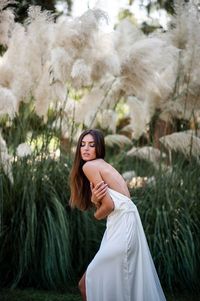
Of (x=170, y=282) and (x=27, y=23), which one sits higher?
(x=27, y=23)

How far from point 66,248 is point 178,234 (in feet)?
3.60

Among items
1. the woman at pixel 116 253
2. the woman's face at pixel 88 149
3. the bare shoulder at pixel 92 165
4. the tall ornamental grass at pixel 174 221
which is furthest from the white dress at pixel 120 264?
→ the tall ornamental grass at pixel 174 221

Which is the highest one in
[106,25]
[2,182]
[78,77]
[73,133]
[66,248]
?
[106,25]

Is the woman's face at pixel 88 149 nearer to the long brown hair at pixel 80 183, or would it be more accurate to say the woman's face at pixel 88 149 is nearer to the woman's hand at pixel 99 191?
the long brown hair at pixel 80 183

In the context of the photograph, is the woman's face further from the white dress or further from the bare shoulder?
the white dress

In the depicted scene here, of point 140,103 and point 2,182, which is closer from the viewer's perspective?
point 2,182

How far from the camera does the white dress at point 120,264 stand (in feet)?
12.3

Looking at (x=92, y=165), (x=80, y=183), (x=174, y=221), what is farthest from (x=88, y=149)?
(x=174, y=221)

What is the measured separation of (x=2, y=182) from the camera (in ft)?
18.6

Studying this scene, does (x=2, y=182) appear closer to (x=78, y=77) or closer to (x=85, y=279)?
(x=78, y=77)

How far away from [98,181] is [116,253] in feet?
1.53

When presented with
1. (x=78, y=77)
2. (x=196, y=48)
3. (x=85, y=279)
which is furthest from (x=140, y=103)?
(x=85, y=279)

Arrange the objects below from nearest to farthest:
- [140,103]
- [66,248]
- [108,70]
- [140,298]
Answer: [140,298] → [66,248] → [108,70] → [140,103]

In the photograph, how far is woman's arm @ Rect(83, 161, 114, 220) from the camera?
3775mm
